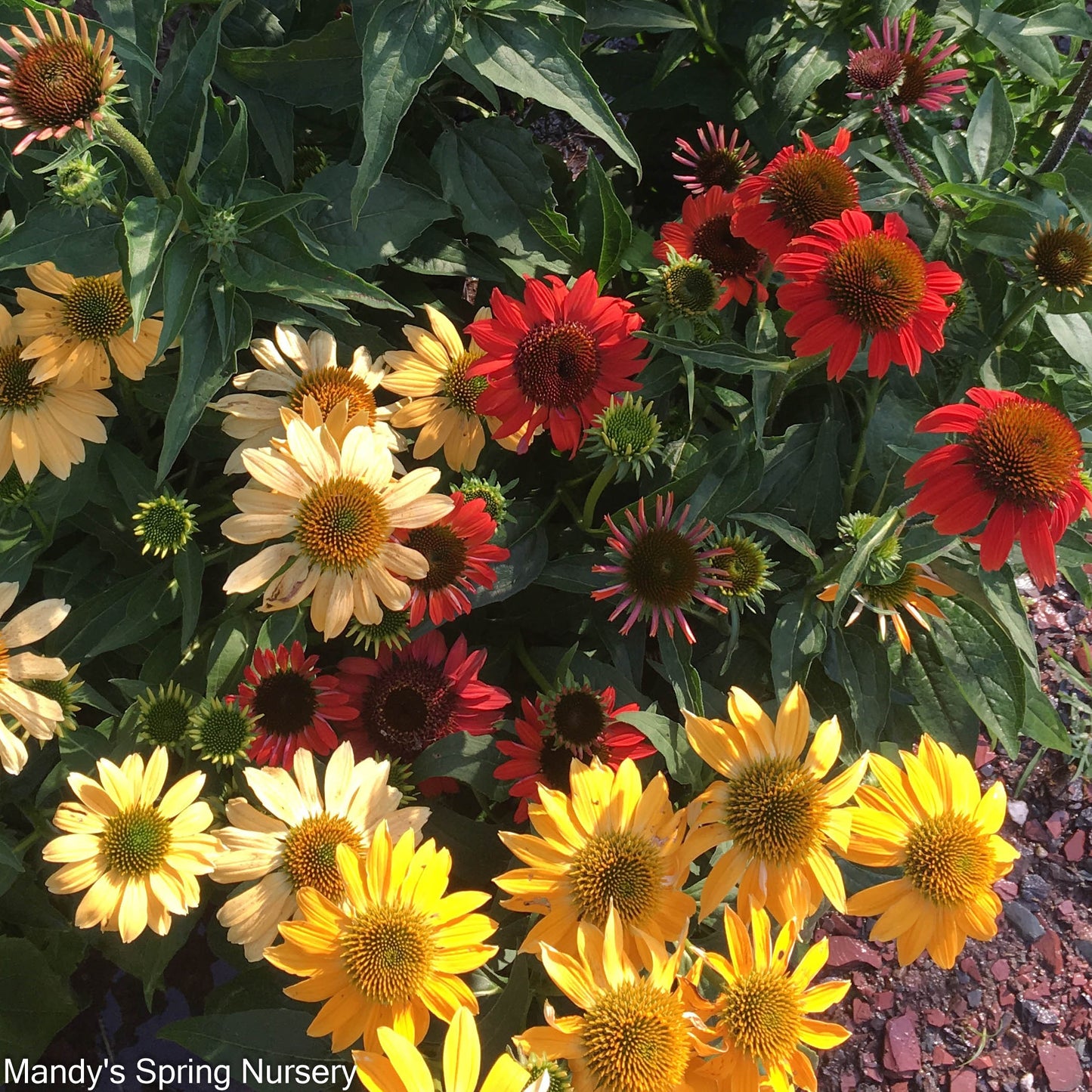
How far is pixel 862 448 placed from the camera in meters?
1.47

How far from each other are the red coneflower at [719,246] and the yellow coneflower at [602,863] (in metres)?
0.78

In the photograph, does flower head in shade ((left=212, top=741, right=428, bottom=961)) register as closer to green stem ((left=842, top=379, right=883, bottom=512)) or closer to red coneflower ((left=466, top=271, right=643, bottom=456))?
red coneflower ((left=466, top=271, right=643, bottom=456))

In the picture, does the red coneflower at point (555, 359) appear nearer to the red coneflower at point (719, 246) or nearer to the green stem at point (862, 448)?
the red coneflower at point (719, 246)

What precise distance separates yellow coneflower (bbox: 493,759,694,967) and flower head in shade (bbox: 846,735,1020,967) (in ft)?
0.90

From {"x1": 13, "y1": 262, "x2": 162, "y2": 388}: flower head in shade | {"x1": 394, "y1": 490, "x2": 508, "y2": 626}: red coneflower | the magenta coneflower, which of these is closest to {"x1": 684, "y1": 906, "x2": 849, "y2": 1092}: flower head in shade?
the magenta coneflower

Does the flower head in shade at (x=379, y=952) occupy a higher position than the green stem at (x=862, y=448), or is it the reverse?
the green stem at (x=862, y=448)

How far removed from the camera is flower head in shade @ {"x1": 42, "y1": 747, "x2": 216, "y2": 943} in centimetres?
125

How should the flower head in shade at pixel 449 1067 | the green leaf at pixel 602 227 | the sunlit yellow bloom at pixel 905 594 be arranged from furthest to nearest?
the green leaf at pixel 602 227, the sunlit yellow bloom at pixel 905 594, the flower head in shade at pixel 449 1067

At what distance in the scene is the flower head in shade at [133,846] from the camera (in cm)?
125

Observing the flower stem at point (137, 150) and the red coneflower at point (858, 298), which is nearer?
the flower stem at point (137, 150)

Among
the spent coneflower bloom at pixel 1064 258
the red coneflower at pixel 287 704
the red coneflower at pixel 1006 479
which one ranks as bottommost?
the red coneflower at pixel 287 704

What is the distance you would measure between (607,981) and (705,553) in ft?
1.95

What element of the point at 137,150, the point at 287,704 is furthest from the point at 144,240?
the point at 287,704

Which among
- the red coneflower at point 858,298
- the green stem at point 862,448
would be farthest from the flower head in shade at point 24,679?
the green stem at point 862,448
